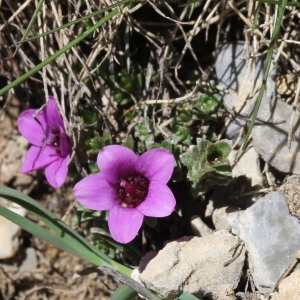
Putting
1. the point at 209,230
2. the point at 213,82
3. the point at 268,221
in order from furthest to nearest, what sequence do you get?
the point at 213,82
the point at 209,230
the point at 268,221

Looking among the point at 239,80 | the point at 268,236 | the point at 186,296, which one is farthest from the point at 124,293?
the point at 239,80

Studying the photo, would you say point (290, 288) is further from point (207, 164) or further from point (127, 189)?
point (127, 189)

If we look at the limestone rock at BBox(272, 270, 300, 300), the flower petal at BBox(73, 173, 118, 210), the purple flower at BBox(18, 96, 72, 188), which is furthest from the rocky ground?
the flower petal at BBox(73, 173, 118, 210)

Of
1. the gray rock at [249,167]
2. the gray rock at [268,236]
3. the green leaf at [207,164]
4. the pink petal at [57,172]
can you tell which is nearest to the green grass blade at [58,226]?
the pink petal at [57,172]

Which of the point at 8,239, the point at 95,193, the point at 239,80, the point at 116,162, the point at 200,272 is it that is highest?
the point at 239,80

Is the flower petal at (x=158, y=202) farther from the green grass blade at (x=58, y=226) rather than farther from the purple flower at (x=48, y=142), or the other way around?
the purple flower at (x=48, y=142)

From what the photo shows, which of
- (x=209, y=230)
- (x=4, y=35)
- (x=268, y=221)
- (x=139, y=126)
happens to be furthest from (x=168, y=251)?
(x=4, y=35)

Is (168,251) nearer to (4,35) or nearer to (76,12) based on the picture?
(76,12)
